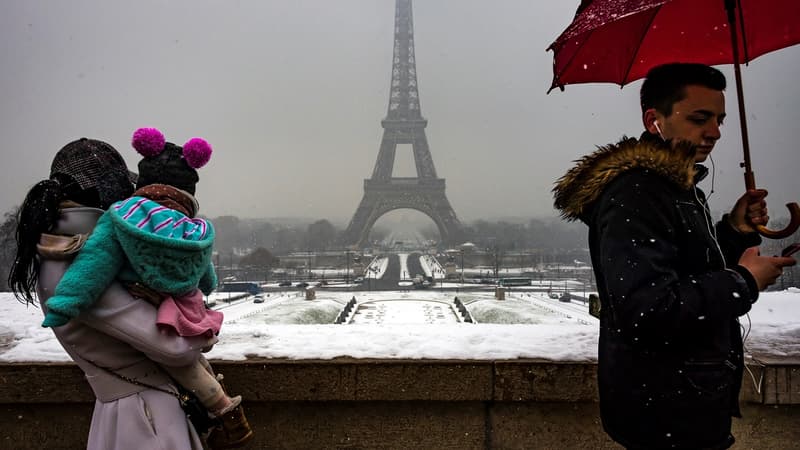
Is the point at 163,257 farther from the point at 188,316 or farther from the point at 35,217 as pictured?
the point at 35,217

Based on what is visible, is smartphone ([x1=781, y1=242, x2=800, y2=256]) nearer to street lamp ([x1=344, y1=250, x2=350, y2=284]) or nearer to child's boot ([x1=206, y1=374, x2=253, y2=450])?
child's boot ([x1=206, y1=374, x2=253, y2=450])

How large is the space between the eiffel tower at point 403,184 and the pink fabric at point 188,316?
42.9 meters

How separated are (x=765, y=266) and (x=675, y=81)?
0.52 m

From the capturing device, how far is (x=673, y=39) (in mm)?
2102

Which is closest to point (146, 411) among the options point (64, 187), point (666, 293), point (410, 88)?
point (64, 187)

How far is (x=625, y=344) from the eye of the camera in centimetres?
140

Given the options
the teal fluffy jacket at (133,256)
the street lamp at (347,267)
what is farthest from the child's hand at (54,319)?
the street lamp at (347,267)

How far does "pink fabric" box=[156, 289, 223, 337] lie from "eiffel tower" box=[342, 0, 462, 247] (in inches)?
1691

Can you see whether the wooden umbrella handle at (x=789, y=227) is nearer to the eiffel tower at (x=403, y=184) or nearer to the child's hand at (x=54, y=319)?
the child's hand at (x=54, y=319)

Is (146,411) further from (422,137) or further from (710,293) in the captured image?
(422,137)

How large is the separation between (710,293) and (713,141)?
0.45 metres

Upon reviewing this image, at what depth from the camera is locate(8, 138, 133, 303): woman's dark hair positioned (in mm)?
1444

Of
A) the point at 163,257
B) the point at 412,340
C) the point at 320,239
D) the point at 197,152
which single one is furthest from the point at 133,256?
the point at 320,239

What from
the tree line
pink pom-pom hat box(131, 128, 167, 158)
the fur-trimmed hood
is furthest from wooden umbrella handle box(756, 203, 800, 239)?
the tree line
